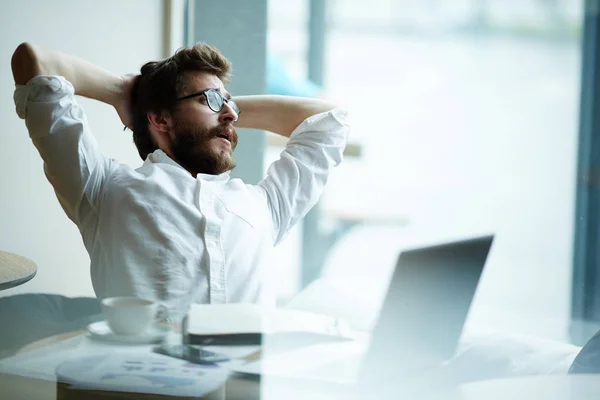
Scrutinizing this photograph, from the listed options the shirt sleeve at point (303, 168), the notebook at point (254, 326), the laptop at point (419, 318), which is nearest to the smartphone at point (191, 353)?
the notebook at point (254, 326)

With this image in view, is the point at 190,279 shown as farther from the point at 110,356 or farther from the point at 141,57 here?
the point at 141,57

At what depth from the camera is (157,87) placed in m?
0.83

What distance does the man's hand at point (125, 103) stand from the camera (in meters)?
0.81

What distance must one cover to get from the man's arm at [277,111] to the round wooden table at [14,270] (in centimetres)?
31

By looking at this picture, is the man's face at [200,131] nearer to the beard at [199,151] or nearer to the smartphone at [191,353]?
the beard at [199,151]

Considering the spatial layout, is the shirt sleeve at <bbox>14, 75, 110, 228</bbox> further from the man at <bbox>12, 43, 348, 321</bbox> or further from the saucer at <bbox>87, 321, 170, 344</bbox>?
the saucer at <bbox>87, 321, 170, 344</bbox>

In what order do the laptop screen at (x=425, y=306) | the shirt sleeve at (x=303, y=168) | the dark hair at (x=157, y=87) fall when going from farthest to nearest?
the shirt sleeve at (x=303, y=168) < the dark hair at (x=157, y=87) < the laptop screen at (x=425, y=306)

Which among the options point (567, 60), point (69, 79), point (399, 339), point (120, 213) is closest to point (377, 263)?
point (399, 339)

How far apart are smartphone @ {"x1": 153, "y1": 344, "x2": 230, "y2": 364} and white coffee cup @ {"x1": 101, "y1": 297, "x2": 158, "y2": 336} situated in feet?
0.11

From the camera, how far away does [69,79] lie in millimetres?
774

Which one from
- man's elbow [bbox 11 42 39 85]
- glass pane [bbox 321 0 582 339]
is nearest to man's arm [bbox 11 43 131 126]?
man's elbow [bbox 11 42 39 85]

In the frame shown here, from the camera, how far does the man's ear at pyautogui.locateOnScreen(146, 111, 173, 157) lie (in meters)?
0.82

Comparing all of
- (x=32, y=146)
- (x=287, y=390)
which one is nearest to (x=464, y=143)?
(x=287, y=390)

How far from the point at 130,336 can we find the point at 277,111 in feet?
1.24
